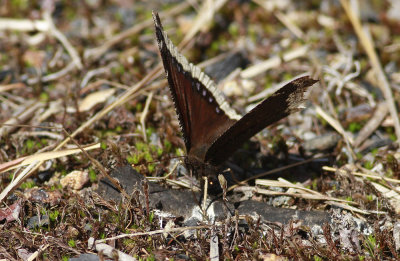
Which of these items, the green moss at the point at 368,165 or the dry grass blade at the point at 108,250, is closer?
the dry grass blade at the point at 108,250

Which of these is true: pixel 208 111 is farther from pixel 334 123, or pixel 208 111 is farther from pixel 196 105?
pixel 334 123

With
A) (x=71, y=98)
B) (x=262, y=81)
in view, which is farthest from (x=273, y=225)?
(x=71, y=98)

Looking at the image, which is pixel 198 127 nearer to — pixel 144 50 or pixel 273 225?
pixel 273 225

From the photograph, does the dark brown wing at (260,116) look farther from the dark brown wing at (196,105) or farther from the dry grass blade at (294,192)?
the dry grass blade at (294,192)

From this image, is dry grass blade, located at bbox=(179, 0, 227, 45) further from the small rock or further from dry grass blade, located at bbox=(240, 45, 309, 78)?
the small rock

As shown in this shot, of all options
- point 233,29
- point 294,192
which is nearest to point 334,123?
point 294,192

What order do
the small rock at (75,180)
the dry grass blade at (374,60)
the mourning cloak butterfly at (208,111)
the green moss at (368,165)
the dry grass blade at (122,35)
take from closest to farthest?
the mourning cloak butterfly at (208,111) < the small rock at (75,180) < the green moss at (368,165) < the dry grass blade at (374,60) < the dry grass blade at (122,35)

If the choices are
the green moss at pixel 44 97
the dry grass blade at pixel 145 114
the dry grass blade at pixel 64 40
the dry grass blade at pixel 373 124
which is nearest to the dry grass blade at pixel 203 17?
the dry grass blade at pixel 145 114

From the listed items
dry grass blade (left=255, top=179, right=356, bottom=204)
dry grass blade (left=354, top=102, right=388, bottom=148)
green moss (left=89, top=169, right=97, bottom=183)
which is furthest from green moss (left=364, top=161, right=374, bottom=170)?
green moss (left=89, top=169, right=97, bottom=183)
